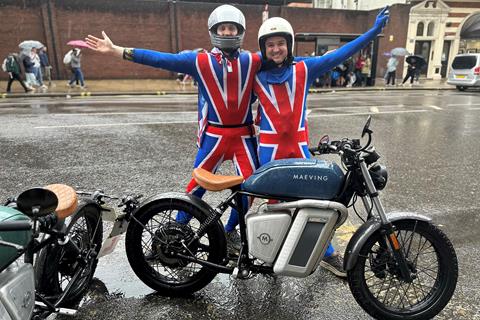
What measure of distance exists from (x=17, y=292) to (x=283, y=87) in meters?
2.14

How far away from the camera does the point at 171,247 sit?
287 cm

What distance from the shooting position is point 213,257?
285cm

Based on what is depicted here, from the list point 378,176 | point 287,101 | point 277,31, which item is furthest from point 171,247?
point 277,31

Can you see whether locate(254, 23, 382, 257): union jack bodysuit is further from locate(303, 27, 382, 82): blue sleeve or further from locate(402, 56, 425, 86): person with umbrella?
locate(402, 56, 425, 86): person with umbrella

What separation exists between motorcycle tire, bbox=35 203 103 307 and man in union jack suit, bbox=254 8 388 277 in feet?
4.46

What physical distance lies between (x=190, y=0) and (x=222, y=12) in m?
23.4

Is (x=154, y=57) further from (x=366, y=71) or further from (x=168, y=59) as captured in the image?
(x=366, y=71)

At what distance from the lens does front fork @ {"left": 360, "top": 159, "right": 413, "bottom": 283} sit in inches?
99.2

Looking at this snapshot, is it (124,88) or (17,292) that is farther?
(124,88)

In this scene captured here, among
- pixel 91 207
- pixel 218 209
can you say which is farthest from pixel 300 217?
pixel 91 207

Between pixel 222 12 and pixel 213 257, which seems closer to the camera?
pixel 213 257

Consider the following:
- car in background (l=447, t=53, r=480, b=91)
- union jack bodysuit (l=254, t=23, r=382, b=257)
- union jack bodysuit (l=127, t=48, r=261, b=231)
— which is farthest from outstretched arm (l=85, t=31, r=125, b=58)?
car in background (l=447, t=53, r=480, b=91)

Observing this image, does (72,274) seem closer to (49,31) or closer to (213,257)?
(213,257)

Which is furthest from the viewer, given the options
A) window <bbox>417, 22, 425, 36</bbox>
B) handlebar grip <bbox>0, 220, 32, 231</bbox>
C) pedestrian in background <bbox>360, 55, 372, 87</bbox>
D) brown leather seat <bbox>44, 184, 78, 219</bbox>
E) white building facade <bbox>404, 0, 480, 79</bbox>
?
window <bbox>417, 22, 425, 36</bbox>
